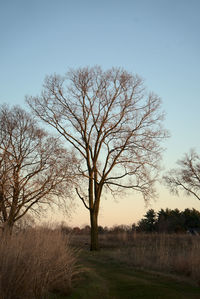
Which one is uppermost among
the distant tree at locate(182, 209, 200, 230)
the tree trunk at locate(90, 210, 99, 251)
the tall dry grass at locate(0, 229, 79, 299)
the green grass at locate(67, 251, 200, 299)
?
the distant tree at locate(182, 209, 200, 230)

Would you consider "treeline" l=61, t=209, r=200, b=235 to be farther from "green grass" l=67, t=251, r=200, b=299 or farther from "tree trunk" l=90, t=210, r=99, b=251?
"green grass" l=67, t=251, r=200, b=299

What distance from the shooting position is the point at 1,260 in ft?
18.5

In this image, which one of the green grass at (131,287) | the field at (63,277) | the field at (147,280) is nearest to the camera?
the field at (63,277)

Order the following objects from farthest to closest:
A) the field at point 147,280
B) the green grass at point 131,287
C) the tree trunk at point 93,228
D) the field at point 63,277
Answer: the tree trunk at point 93,228 < the field at point 147,280 < the green grass at point 131,287 < the field at point 63,277

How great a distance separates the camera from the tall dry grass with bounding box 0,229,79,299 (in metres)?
5.39

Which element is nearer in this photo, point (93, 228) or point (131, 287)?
point (131, 287)

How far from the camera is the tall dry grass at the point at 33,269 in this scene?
539cm

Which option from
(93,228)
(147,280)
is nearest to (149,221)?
(93,228)

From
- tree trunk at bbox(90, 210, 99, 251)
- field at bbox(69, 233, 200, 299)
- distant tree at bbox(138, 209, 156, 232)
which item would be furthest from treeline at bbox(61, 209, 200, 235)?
field at bbox(69, 233, 200, 299)

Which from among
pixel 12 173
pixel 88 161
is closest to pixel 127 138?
pixel 88 161

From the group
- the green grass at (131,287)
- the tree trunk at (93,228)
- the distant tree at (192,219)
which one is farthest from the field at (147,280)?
the distant tree at (192,219)

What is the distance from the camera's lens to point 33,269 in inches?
Result: 231

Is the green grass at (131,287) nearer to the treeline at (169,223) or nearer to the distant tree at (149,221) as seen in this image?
the treeline at (169,223)

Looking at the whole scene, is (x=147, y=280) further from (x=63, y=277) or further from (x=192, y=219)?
(x=192, y=219)
